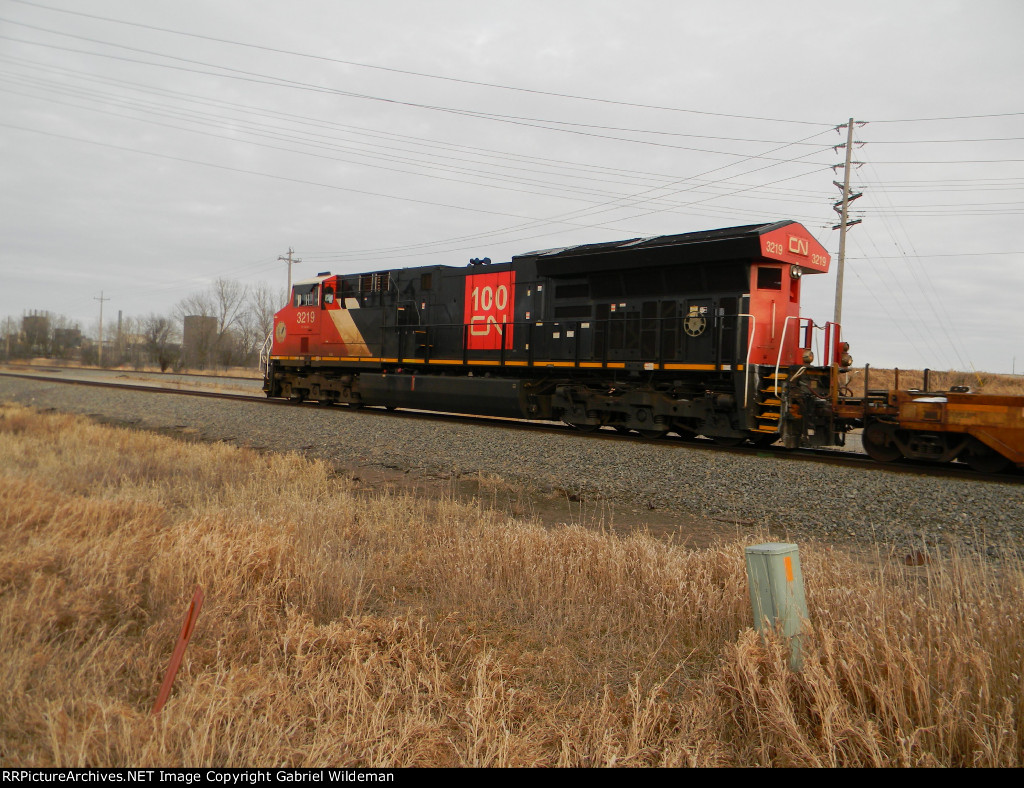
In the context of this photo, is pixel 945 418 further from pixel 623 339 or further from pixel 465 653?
pixel 465 653

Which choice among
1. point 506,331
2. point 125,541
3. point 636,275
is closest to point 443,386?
point 506,331

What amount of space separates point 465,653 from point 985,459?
8.90 m

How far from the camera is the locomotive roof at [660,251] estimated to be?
457 inches

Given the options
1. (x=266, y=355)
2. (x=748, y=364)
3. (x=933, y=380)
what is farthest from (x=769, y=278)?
(x=933, y=380)

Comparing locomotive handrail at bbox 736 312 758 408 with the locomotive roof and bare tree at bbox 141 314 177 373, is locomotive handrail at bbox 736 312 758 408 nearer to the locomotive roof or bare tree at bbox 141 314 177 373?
the locomotive roof

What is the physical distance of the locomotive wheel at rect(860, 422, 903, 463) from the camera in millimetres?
10016

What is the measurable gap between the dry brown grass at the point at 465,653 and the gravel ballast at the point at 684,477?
1722 mm

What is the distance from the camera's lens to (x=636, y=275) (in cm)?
1329

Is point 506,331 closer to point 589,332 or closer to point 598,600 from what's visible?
point 589,332

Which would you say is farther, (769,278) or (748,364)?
(769,278)

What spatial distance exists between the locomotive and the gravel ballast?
1534mm

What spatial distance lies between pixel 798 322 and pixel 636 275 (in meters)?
3.22

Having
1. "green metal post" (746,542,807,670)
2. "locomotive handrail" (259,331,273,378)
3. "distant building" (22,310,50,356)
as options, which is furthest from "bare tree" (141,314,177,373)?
"green metal post" (746,542,807,670)

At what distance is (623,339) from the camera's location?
44.0 ft
